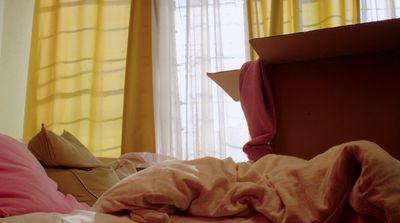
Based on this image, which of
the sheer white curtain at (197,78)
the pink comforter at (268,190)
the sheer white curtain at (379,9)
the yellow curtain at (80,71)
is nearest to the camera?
the pink comforter at (268,190)

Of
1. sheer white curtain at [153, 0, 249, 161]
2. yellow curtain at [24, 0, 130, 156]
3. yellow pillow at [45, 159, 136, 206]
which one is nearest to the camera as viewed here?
yellow pillow at [45, 159, 136, 206]

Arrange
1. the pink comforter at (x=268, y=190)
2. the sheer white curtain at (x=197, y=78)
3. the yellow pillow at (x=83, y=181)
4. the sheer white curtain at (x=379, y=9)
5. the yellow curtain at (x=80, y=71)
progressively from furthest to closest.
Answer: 1. the yellow curtain at (x=80, y=71)
2. the sheer white curtain at (x=197, y=78)
3. the sheer white curtain at (x=379, y=9)
4. the yellow pillow at (x=83, y=181)
5. the pink comforter at (x=268, y=190)

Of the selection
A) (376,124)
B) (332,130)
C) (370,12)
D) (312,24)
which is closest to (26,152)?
(332,130)

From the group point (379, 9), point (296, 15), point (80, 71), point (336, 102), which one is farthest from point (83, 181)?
point (379, 9)

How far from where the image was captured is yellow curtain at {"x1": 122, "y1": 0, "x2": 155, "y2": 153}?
2.02m

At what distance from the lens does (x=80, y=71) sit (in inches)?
85.5

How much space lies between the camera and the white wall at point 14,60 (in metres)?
2.20

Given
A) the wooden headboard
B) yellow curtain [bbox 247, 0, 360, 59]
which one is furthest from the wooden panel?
yellow curtain [bbox 247, 0, 360, 59]

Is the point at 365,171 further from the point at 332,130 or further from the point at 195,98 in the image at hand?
the point at 195,98

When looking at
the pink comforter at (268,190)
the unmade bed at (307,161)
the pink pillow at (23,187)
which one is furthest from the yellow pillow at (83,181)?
the pink comforter at (268,190)

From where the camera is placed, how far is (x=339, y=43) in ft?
2.91

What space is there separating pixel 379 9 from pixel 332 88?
1105 mm

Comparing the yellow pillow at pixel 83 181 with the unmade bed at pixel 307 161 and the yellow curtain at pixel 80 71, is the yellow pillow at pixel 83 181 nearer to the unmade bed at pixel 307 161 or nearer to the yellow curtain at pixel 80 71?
the unmade bed at pixel 307 161

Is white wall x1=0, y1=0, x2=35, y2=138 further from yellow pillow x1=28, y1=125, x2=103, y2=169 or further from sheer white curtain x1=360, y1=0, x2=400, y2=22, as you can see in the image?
sheer white curtain x1=360, y1=0, x2=400, y2=22
